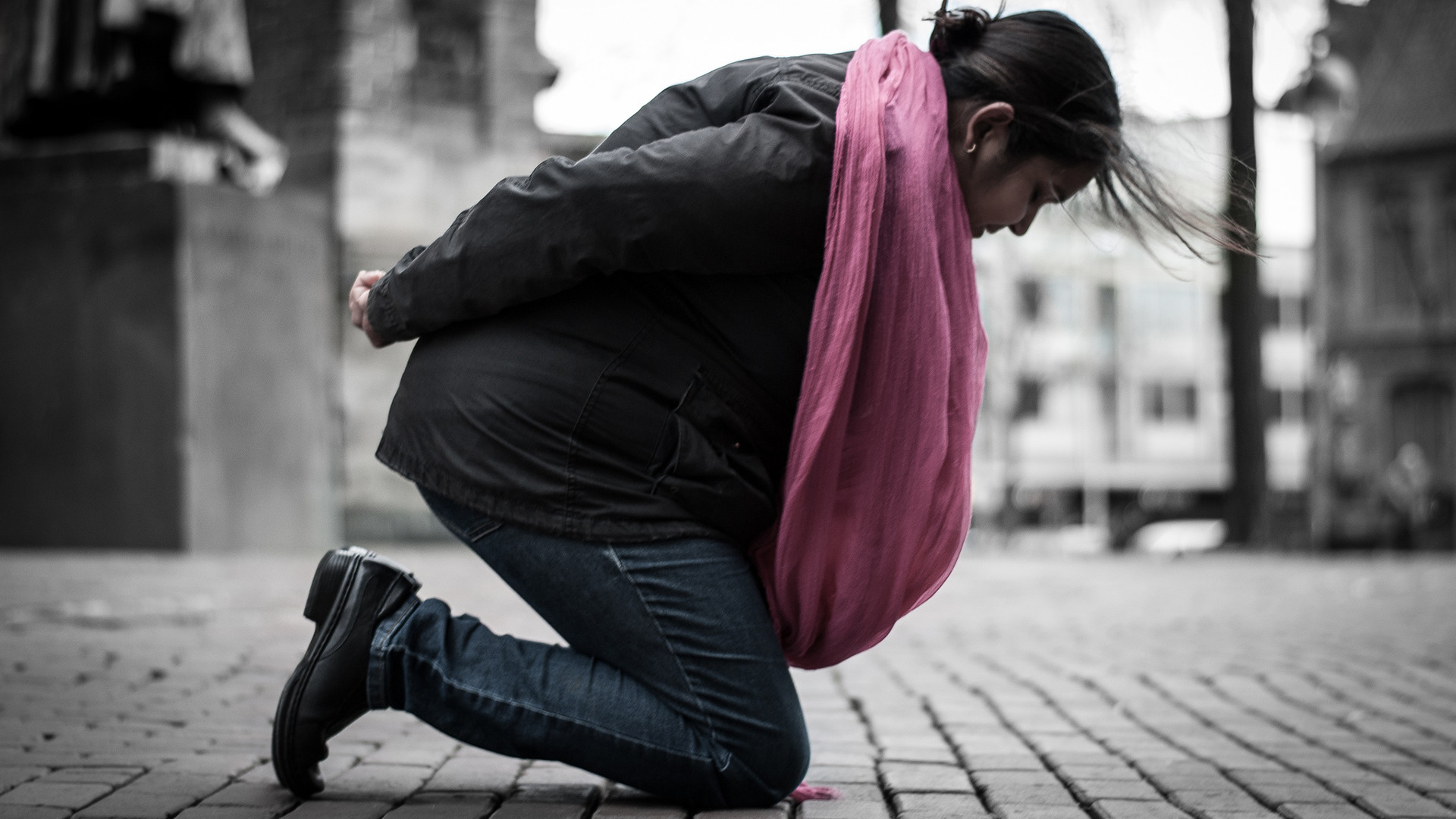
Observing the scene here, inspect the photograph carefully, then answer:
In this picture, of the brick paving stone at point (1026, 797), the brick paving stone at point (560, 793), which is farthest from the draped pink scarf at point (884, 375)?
the brick paving stone at point (560, 793)

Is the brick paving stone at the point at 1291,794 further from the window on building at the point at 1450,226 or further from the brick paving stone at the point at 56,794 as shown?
the window on building at the point at 1450,226

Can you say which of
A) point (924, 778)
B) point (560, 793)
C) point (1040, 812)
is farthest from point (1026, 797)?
point (560, 793)

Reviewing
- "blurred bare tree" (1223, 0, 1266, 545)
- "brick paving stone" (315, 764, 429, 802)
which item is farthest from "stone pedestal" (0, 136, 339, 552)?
"blurred bare tree" (1223, 0, 1266, 545)

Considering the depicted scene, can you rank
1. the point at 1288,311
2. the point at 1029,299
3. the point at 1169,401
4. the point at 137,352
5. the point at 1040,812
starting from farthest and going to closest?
the point at 1288,311, the point at 1169,401, the point at 1029,299, the point at 137,352, the point at 1040,812

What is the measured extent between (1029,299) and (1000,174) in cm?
3409

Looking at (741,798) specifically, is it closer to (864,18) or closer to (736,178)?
(736,178)

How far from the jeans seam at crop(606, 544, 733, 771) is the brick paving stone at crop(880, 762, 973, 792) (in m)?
0.49

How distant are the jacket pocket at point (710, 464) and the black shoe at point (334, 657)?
1.74 feet

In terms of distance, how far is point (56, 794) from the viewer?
8.61ft

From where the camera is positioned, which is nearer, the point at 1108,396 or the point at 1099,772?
the point at 1099,772

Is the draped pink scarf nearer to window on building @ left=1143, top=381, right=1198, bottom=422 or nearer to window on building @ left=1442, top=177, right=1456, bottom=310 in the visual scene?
window on building @ left=1442, top=177, right=1456, bottom=310

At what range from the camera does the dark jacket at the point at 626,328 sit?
2291 mm

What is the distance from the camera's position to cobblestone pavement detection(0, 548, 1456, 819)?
8.81 ft

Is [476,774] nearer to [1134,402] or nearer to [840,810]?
[840,810]
